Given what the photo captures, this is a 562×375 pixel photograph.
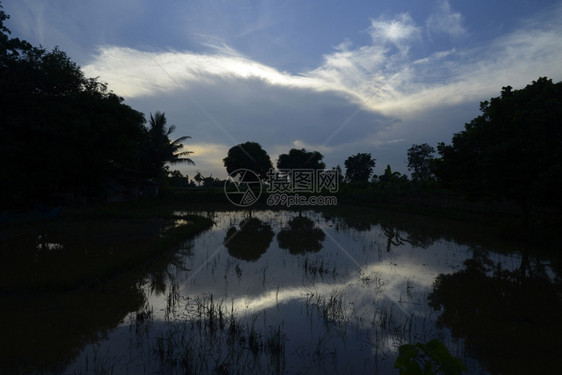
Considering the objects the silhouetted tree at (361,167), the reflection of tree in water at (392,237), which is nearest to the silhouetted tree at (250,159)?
the silhouetted tree at (361,167)

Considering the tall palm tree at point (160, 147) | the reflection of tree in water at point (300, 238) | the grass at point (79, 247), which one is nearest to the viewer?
the grass at point (79, 247)

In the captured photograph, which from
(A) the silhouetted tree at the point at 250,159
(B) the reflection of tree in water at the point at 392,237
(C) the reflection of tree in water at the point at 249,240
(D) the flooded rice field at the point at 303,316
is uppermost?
(A) the silhouetted tree at the point at 250,159

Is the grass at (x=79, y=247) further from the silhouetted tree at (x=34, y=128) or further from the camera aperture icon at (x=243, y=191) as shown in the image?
the camera aperture icon at (x=243, y=191)

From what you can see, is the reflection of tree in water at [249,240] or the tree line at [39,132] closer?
the tree line at [39,132]

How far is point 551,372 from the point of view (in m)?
3.41

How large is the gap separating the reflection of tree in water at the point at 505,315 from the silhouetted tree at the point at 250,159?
39.8 m

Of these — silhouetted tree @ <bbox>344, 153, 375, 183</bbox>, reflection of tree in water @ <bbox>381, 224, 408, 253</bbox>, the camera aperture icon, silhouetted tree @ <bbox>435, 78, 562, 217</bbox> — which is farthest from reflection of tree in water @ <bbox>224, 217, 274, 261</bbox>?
silhouetted tree @ <bbox>344, 153, 375, 183</bbox>

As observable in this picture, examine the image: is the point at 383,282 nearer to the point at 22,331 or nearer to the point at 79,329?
the point at 79,329

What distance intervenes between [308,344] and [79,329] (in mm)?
3227

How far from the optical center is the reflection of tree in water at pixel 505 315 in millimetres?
3690

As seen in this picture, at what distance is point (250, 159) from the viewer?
4572cm

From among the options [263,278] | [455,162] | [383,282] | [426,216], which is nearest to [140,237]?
[263,278]

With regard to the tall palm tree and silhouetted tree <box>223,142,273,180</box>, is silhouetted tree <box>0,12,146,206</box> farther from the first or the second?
silhouetted tree <box>223,142,273,180</box>

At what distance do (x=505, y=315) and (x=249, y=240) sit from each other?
8055mm
